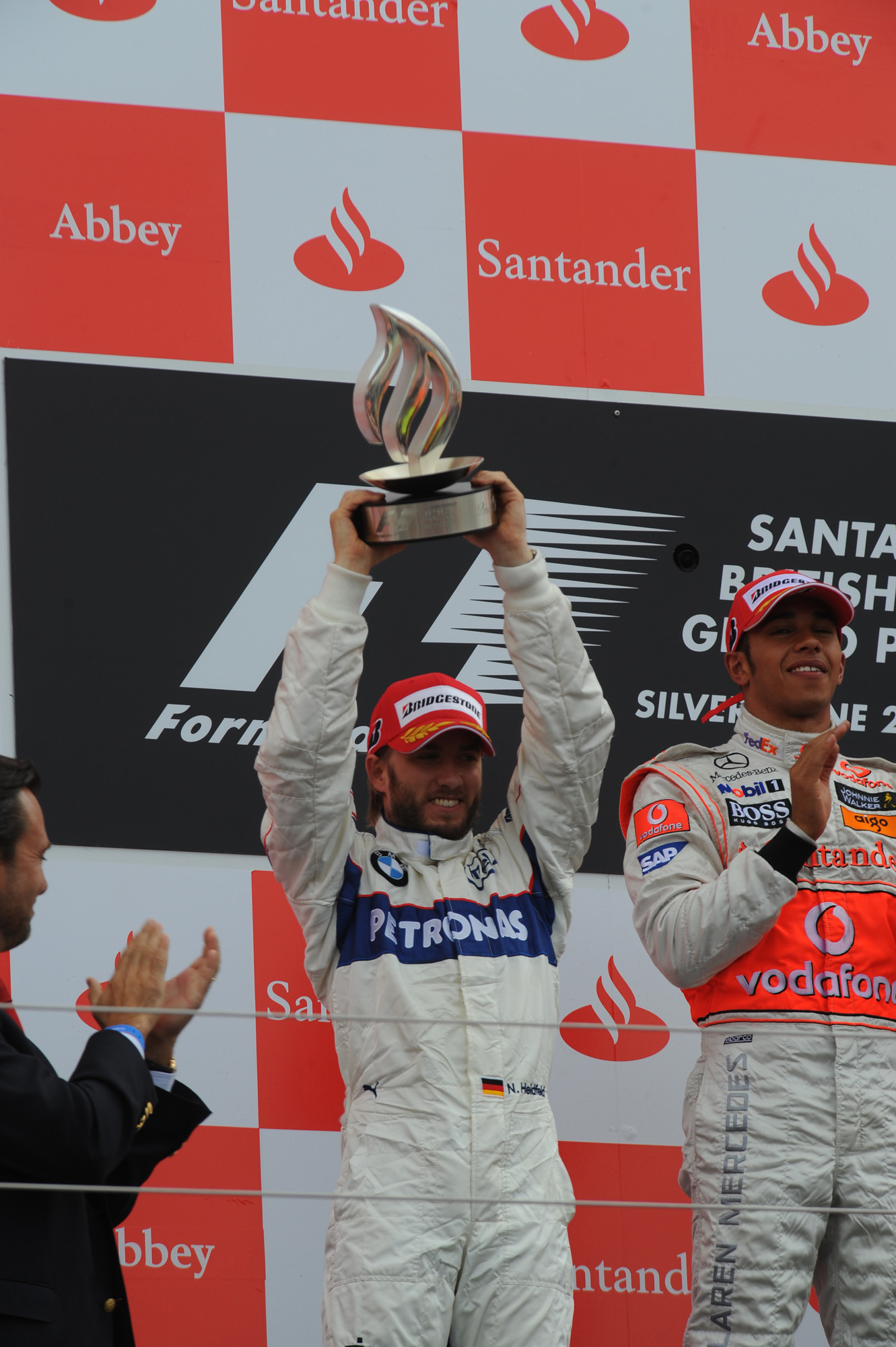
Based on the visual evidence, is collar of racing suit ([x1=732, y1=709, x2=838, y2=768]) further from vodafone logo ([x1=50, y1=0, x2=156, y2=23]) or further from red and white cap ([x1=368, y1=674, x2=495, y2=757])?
vodafone logo ([x1=50, y1=0, x2=156, y2=23])

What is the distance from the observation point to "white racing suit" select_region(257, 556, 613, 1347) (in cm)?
183

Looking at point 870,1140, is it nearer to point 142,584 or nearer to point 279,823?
point 279,823

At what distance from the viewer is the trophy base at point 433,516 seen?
1949mm

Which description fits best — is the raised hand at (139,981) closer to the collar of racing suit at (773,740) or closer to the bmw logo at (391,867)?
the bmw logo at (391,867)

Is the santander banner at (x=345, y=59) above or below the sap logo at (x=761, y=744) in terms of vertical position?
above

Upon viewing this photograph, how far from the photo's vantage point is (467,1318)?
184 centimetres

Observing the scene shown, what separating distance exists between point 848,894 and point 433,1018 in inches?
22.6

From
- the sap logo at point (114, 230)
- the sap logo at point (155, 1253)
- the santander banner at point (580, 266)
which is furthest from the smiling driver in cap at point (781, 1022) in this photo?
the sap logo at point (114, 230)

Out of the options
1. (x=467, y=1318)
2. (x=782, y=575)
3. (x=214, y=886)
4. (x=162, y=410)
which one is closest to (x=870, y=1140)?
(x=467, y=1318)

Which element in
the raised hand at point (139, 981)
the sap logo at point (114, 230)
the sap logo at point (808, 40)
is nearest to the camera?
the raised hand at point (139, 981)

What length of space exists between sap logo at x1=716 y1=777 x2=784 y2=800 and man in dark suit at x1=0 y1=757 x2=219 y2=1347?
78cm

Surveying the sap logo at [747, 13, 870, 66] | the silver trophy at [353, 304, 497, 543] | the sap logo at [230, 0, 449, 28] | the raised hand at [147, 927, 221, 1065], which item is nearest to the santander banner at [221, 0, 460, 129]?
the sap logo at [230, 0, 449, 28]

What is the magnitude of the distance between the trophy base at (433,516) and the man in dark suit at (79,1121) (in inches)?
20.5

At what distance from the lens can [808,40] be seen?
3.13 metres
